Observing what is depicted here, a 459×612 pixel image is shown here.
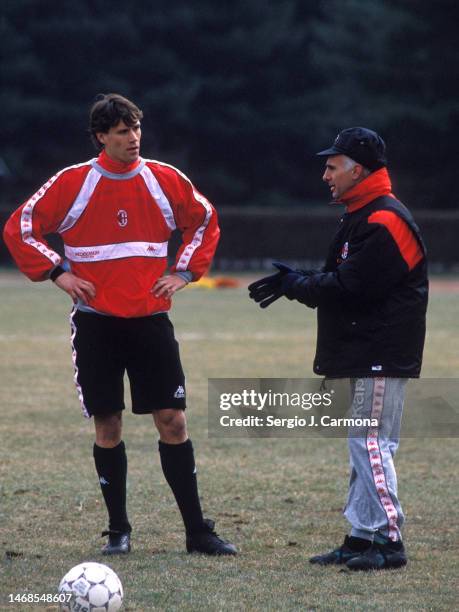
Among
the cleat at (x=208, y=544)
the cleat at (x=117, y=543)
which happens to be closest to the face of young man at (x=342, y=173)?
the cleat at (x=208, y=544)

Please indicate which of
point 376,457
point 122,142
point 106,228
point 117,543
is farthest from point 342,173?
point 117,543

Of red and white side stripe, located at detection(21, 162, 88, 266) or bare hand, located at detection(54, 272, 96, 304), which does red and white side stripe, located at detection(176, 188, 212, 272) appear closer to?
bare hand, located at detection(54, 272, 96, 304)

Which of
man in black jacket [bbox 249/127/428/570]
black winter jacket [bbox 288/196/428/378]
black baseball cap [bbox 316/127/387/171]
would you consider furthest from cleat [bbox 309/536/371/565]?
black baseball cap [bbox 316/127/387/171]

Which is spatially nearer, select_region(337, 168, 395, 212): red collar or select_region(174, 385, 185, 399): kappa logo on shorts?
select_region(337, 168, 395, 212): red collar

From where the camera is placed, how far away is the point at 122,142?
5.73 meters

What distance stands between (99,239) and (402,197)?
137ft

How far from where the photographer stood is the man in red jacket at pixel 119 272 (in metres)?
5.79

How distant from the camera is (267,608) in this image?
4.86 metres

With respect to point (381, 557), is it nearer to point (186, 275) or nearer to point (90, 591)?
point (90, 591)

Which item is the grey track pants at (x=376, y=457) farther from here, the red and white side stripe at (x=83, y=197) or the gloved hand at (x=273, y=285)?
the red and white side stripe at (x=83, y=197)

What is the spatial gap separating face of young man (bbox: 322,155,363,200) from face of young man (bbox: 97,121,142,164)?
87 centimetres

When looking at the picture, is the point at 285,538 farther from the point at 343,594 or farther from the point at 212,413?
the point at 212,413

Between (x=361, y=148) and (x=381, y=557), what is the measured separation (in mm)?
1781

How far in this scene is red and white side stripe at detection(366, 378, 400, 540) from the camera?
556 cm
